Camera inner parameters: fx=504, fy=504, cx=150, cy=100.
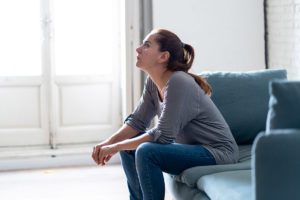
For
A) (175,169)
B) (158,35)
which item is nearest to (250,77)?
(158,35)

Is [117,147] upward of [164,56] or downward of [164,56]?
downward

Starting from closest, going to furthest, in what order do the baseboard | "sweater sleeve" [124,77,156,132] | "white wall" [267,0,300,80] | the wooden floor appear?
"sweater sleeve" [124,77,156,132] → the wooden floor → "white wall" [267,0,300,80] → the baseboard

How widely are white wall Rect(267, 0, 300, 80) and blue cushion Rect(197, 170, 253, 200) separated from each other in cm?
188

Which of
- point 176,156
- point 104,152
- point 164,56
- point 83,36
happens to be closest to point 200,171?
point 176,156

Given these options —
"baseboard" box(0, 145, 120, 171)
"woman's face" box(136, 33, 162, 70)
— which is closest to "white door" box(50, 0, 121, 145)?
"baseboard" box(0, 145, 120, 171)

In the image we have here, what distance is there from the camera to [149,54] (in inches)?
104

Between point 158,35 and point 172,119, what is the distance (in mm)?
491

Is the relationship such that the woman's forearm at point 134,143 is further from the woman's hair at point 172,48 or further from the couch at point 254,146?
the woman's hair at point 172,48

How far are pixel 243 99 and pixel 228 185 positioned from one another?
0.88 metres

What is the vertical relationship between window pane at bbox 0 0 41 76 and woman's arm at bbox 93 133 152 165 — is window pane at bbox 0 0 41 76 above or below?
above

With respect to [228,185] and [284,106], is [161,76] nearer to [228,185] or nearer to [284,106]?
[228,185]

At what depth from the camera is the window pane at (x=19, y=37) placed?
15.0 ft

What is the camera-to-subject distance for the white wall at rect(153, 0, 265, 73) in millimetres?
4305

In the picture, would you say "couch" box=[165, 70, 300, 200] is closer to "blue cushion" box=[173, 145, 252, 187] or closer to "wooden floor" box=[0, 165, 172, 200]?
"blue cushion" box=[173, 145, 252, 187]
